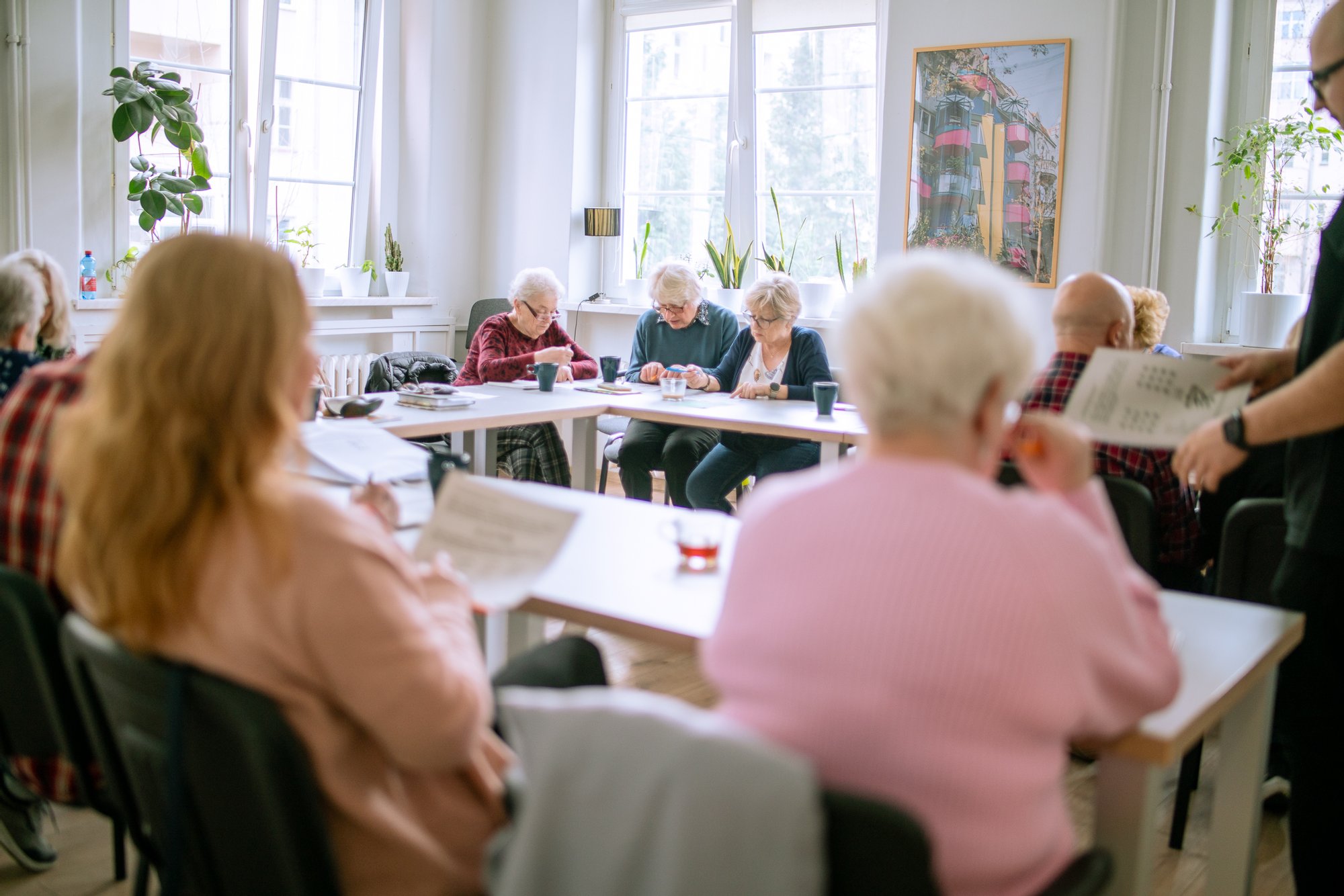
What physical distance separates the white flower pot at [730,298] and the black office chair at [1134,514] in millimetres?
3889

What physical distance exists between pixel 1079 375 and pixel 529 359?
8.92 ft

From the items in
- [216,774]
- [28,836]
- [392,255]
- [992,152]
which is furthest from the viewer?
[392,255]

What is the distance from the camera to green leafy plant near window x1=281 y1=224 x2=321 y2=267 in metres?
6.26

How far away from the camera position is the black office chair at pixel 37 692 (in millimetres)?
1480

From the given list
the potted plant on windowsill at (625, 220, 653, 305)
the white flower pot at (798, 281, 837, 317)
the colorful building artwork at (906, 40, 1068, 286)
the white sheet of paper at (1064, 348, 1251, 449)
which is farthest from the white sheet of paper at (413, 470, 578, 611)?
the potted plant on windowsill at (625, 220, 653, 305)

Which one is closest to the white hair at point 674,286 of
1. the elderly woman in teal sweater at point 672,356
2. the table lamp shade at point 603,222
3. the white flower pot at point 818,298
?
the elderly woman in teal sweater at point 672,356

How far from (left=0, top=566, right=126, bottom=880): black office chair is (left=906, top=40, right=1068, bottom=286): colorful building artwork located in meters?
4.59

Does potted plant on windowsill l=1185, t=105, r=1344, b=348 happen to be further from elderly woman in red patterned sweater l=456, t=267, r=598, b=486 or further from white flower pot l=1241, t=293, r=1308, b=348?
elderly woman in red patterned sweater l=456, t=267, r=598, b=486

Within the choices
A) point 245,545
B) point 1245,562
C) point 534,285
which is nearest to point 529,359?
point 534,285

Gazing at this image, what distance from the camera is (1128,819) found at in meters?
1.30

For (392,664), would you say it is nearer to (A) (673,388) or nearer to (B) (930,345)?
(B) (930,345)

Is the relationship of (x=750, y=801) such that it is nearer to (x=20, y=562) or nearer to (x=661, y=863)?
(x=661, y=863)

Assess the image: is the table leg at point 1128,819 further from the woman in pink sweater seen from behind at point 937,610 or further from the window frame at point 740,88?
the window frame at point 740,88

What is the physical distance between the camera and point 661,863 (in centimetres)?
94
